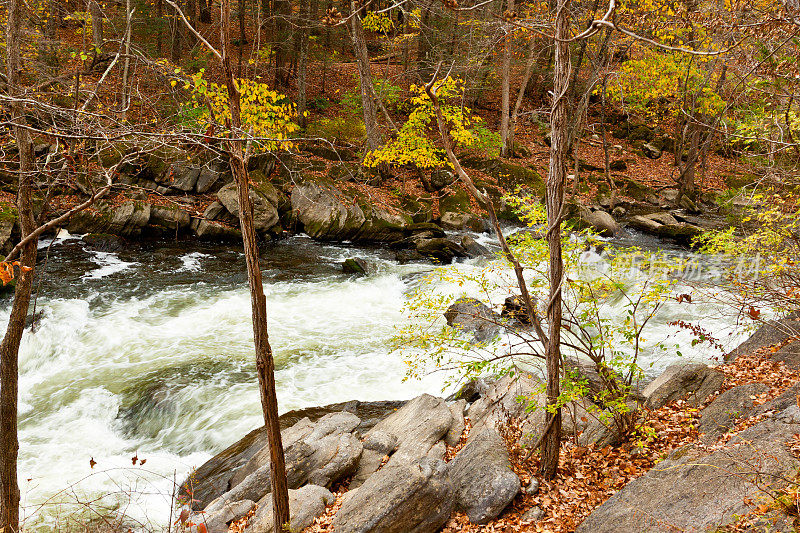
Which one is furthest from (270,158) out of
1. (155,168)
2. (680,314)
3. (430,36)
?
(680,314)

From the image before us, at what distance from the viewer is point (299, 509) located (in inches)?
222

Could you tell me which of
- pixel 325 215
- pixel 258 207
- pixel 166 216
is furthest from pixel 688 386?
pixel 166 216

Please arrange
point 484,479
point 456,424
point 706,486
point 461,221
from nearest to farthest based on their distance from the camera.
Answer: point 706,486 < point 484,479 < point 456,424 < point 461,221

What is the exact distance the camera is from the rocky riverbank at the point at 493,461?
4242mm

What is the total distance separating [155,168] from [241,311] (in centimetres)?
831

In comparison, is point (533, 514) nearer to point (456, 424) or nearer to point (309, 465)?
point (456, 424)

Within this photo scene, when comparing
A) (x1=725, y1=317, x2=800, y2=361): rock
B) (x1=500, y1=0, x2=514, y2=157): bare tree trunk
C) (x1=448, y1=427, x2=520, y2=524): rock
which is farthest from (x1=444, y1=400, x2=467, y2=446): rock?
(x1=500, y1=0, x2=514, y2=157): bare tree trunk

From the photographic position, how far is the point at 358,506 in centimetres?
532

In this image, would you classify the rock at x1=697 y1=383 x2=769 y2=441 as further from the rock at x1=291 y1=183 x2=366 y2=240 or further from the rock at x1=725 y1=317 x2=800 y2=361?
the rock at x1=291 y1=183 x2=366 y2=240

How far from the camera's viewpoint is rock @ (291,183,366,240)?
17469 mm

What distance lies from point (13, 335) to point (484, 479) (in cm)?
502

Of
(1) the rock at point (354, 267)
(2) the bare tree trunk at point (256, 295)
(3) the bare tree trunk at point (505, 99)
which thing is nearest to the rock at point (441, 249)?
(1) the rock at point (354, 267)

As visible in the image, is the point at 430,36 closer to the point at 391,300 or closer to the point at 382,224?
the point at 382,224

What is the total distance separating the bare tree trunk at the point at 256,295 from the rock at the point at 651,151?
88.8 ft
